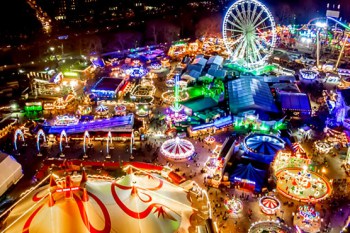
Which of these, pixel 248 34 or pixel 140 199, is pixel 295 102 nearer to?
pixel 248 34

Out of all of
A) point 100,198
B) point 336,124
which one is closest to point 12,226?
point 100,198

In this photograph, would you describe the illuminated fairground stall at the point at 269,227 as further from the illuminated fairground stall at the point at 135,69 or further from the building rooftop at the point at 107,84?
the illuminated fairground stall at the point at 135,69

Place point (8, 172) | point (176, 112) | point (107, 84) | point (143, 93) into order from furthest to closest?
point (107, 84)
point (143, 93)
point (176, 112)
point (8, 172)

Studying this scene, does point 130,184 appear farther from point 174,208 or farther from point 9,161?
point 9,161

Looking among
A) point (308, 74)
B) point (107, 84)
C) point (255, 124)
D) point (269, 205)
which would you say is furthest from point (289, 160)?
point (107, 84)

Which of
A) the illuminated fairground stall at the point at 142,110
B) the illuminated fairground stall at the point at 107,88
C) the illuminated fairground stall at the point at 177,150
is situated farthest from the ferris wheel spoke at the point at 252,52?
the illuminated fairground stall at the point at 177,150

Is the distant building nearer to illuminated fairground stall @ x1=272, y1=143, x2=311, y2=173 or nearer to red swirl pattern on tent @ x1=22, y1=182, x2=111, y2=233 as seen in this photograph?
illuminated fairground stall @ x1=272, y1=143, x2=311, y2=173
